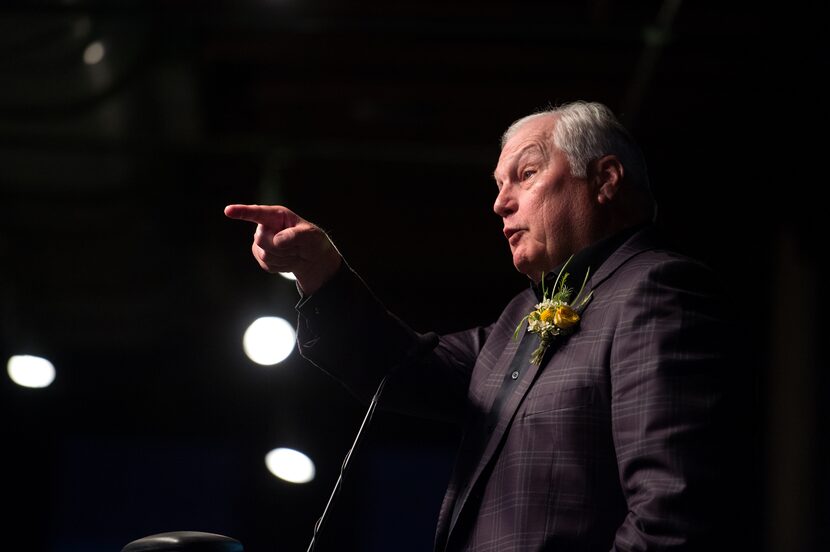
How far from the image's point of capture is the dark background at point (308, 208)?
4.04 m

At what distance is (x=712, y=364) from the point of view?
1340 millimetres

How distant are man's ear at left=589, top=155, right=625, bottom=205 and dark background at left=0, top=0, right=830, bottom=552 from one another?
227 cm

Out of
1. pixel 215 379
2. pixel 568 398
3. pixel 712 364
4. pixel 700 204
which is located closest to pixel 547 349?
pixel 568 398

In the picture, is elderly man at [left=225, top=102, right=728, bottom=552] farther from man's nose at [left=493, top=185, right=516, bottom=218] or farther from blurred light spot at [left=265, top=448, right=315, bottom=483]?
blurred light spot at [left=265, top=448, right=315, bottom=483]

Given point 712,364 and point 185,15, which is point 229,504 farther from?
point 712,364

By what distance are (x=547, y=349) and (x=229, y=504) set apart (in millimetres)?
4210

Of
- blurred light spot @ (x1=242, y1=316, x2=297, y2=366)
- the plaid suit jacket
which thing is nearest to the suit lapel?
the plaid suit jacket

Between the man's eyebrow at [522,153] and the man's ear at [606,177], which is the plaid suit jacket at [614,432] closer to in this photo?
the man's ear at [606,177]

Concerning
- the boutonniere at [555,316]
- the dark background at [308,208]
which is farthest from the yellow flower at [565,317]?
the dark background at [308,208]

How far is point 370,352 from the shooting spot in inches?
71.3

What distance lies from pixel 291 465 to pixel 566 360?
411 cm

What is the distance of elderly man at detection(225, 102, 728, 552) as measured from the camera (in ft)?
4.25

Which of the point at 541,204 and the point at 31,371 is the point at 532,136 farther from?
the point at 31,371

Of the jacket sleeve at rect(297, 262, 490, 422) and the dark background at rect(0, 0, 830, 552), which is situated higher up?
the dark background at rect(0, 0, 830, 552)
